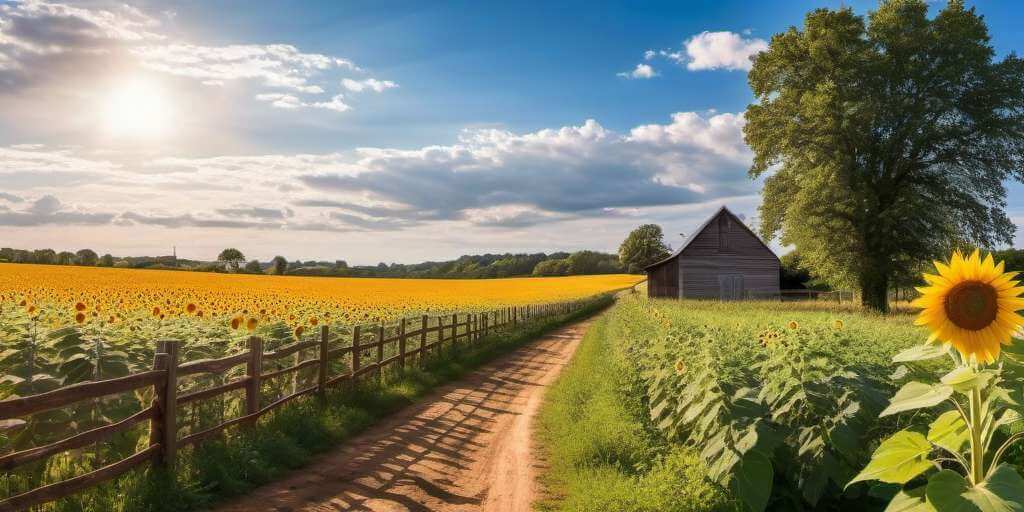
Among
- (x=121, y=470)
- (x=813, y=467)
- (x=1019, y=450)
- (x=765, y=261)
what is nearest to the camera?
(x=1019, y=450)

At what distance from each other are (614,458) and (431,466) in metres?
2.44

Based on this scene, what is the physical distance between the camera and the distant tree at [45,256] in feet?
168

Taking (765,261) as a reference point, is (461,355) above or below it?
below

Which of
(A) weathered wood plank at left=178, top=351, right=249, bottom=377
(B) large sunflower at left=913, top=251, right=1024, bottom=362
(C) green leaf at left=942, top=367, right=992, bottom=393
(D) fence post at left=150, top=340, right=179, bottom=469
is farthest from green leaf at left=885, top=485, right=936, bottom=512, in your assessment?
(A) weathered wood plank at left=178, top=351, right=249, bottom=377

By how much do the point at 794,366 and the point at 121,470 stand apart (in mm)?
7012

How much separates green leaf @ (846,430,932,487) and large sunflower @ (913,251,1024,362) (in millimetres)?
622

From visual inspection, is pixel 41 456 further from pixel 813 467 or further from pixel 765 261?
pixel 765 261

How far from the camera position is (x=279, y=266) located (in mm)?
70938

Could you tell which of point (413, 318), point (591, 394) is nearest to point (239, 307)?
point (413, 318)

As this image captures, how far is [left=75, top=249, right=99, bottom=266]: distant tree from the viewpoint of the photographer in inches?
2153

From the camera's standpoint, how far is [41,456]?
6.06m

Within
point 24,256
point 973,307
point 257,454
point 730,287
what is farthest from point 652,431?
point 24,256

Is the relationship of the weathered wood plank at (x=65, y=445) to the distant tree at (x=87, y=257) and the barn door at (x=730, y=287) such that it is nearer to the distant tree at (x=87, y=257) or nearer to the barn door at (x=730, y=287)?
the barn door at (x=730, y=287)

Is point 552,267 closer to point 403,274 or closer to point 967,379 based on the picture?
point 403,274
